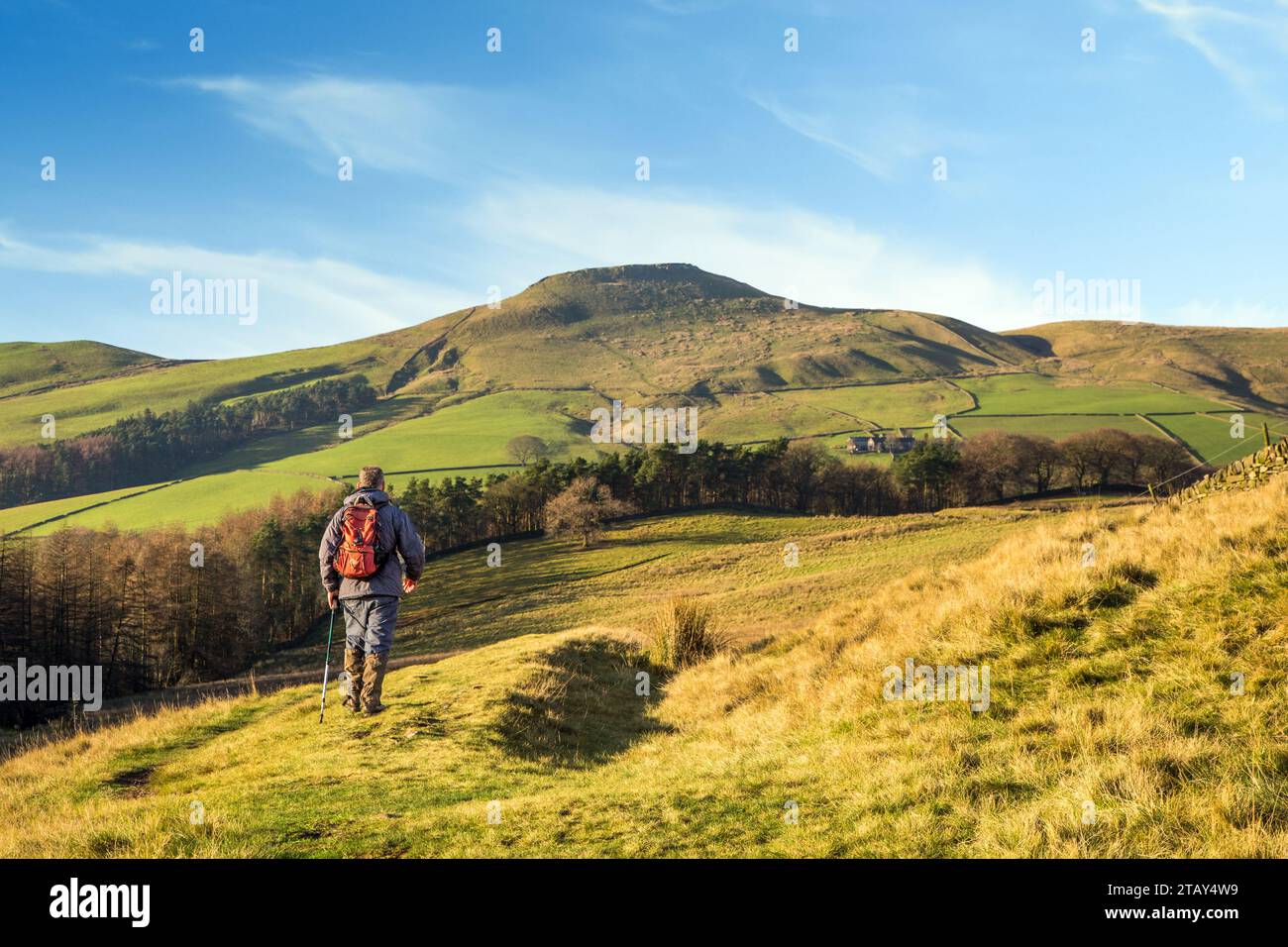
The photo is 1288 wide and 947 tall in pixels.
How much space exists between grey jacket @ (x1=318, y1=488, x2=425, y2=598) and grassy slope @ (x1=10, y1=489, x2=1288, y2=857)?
2385mm

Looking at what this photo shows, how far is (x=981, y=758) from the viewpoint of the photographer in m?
8.61

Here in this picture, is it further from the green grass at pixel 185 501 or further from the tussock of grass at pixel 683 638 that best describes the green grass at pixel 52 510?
the tussock of grass at pixel 683 638

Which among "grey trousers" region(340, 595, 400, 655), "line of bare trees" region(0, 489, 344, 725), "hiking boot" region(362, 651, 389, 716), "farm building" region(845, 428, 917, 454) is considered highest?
"farm building" region(845, 428, 917, 454)

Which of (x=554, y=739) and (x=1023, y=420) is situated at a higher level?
(x=1023, y=420)

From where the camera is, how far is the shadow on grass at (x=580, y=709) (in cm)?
1312

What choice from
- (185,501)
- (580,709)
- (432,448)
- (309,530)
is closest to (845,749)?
(580,709)

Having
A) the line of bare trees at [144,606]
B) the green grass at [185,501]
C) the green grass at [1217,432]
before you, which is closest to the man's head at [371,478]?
the line of bare trees at [144,606]

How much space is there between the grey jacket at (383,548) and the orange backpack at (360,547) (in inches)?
3.4

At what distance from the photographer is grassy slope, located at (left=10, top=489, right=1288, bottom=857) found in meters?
7.05

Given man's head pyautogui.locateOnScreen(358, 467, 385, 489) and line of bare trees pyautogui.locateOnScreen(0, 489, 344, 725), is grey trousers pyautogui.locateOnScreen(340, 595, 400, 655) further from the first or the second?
line of bare trees pyautogui.locateOnScreen(0, 489, 344, 725)

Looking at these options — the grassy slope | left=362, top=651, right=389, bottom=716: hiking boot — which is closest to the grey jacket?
left=362, top=651, right=389, bottom=716: hiking boot
